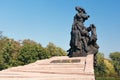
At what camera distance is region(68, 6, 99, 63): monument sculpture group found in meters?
22.5

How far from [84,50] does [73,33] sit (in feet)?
5.17

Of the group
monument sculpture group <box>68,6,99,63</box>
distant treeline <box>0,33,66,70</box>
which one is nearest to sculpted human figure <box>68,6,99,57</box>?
monument sculpture group <box>68,6,99,63</box>

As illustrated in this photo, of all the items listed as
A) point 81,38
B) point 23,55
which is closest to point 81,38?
point 81,38

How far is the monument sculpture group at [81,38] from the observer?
22453 mm

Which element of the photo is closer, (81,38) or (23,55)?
(81,38)

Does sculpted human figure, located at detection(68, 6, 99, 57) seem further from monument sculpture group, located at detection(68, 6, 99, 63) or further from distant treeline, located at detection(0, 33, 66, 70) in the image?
distant treeline, located at detection(0, 33, 66, 70)

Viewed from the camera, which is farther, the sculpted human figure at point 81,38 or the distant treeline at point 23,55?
the distant treeline at point 23,55

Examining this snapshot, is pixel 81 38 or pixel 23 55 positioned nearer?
pixel 81 38

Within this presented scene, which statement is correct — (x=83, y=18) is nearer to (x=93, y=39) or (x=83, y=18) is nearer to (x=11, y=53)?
(x=93, y=39)

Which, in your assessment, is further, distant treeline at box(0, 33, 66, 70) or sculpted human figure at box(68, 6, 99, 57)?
distant treeline at box(0, 33, 66, 70)

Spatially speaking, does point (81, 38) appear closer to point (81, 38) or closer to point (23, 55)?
point (81, 38)

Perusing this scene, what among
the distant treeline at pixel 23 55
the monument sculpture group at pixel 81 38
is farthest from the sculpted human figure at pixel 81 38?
the distant treeline at pixel 23 55

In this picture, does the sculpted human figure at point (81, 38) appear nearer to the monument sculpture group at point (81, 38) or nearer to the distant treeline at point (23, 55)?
the monument sculpture group at point (81, 38)

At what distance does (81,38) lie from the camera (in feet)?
74.0
